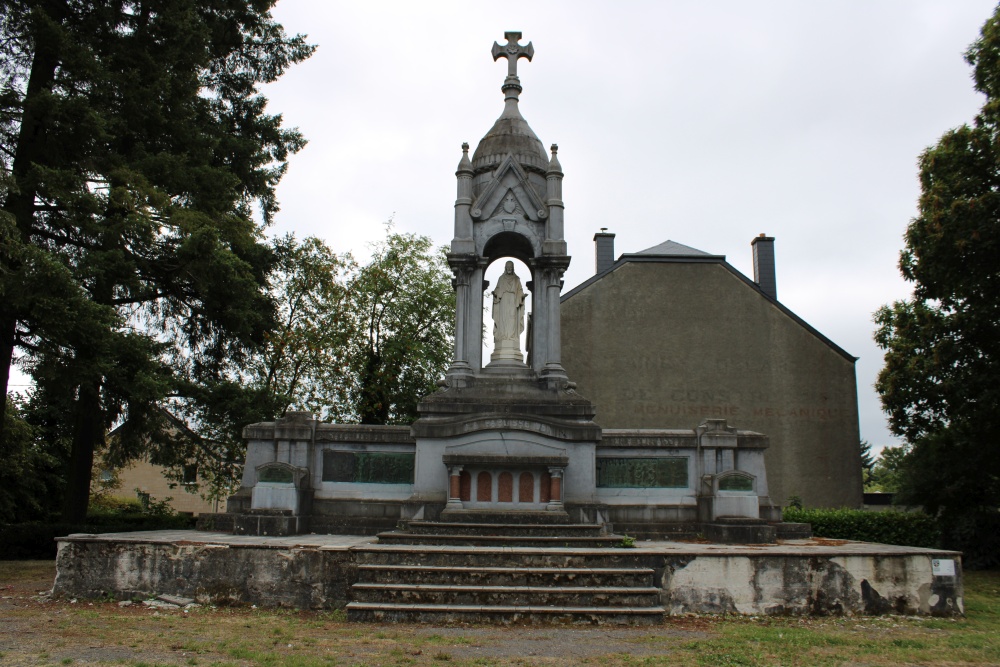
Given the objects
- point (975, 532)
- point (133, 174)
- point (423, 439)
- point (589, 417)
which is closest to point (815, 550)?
point (589, 417)

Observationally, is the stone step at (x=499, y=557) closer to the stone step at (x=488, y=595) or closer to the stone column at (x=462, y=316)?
the stone step at (x=488, y=595)

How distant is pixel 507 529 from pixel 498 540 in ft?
1.95

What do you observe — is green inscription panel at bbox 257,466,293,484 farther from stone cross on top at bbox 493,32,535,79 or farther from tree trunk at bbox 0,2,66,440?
stone cross on top at bbox 493,32,535,79

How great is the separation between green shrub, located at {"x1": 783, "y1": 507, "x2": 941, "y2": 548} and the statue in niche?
31.3 feet

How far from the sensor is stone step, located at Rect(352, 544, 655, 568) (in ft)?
31.7

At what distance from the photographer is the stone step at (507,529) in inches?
444

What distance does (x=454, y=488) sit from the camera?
12.1 meters

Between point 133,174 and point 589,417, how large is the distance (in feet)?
37.1

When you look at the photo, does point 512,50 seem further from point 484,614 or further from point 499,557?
point 484,614

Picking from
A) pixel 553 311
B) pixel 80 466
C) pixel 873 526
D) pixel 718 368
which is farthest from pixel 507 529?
pixel 718 368

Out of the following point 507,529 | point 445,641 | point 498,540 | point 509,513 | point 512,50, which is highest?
point 512,50

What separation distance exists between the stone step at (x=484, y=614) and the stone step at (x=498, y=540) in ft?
5.75

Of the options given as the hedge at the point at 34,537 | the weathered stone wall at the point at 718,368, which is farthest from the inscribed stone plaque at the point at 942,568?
the hedge at the point at 34,537

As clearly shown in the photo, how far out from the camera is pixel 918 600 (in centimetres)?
992
